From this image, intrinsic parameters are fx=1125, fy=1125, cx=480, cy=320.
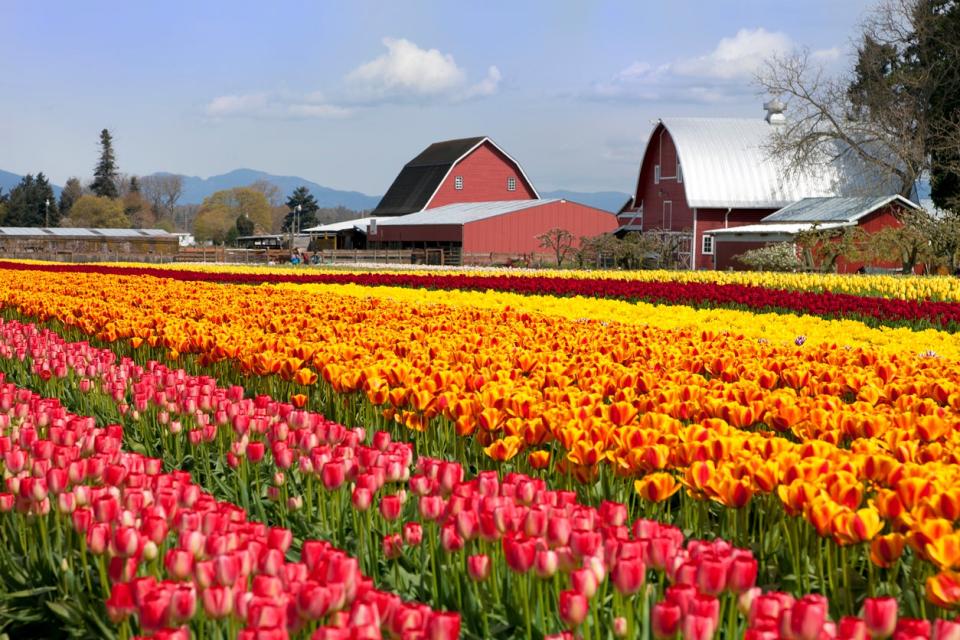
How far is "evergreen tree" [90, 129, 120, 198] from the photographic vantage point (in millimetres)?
124625

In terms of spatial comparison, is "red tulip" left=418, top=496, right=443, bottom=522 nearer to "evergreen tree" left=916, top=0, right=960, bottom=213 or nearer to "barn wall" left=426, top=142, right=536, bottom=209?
"evergreen tree" left=916, top=0, right=960, bottom=213

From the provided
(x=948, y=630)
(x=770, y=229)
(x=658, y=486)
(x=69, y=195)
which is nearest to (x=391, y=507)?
(x=658, y=486)

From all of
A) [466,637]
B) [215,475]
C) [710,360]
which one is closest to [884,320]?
[710,360]

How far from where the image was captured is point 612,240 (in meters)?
44.4

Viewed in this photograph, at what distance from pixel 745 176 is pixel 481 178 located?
26471mm

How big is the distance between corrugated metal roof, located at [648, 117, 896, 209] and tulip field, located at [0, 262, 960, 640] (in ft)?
151

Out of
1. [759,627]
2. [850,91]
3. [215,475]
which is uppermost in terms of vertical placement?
[850,91]

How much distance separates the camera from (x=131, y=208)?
13262 centimetres

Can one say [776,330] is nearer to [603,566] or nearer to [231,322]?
Answer: [231,322]

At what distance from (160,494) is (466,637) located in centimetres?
110

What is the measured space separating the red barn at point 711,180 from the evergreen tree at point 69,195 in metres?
81.3

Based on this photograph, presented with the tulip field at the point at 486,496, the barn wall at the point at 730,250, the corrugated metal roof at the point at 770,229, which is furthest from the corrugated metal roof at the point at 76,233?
the tulip field at the point at 486,496

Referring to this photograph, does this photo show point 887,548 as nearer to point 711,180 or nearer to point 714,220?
point 714,220

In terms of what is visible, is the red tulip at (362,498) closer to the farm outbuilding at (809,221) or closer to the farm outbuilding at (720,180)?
the farm outbuilding at (809,221)
